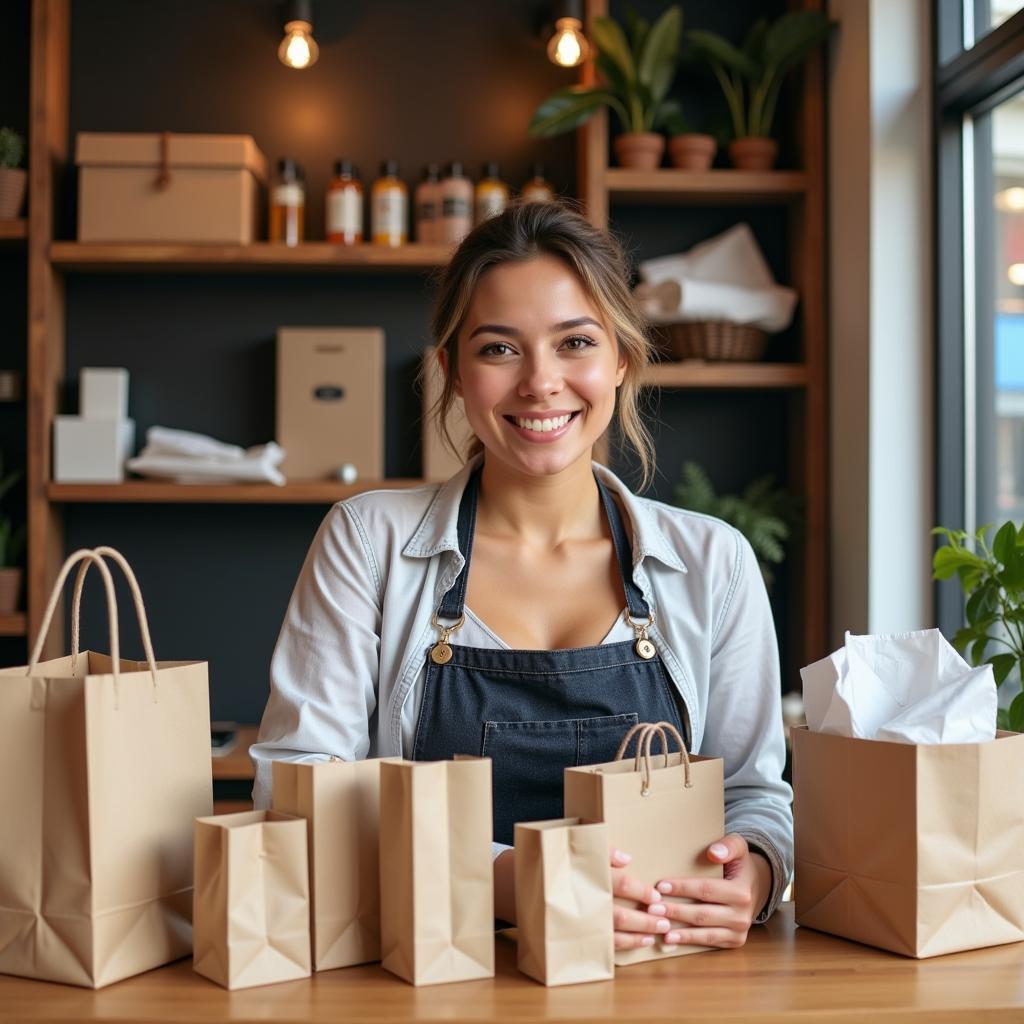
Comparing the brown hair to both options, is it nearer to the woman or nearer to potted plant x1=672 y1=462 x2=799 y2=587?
the woman

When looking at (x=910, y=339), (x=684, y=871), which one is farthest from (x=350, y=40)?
(x=684, y=871)

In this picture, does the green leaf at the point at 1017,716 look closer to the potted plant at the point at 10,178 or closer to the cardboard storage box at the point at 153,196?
the cardboard storage box at the point at 153,196

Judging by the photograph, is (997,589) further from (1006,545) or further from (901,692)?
Result: (901,692)

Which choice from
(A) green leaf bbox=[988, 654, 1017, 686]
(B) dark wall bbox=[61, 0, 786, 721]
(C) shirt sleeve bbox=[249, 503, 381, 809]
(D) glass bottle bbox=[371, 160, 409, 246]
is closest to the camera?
(C) shirt sleeve bbox=[249, 503, 381, 809]

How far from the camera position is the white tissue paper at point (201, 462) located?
3.13 meters

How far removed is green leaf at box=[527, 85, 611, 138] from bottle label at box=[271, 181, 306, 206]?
611 mm

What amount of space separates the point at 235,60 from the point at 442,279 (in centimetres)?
200

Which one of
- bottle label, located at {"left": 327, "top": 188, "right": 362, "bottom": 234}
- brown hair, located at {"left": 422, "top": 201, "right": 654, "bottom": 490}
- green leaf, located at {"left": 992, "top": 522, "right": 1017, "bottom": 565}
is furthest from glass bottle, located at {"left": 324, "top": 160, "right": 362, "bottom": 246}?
green leaf, located at {"left": 992, "top": 522, "right": 1017, "bottom": 565}

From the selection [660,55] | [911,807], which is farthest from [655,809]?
[660,55]

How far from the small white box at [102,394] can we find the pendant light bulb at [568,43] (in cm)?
136

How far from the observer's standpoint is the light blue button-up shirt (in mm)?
1470

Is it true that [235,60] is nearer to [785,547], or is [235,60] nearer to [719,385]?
[719,385]

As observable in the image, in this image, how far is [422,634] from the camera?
1521mm

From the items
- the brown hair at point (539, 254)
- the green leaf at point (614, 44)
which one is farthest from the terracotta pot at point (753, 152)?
the brown hair at point (539, 254)
